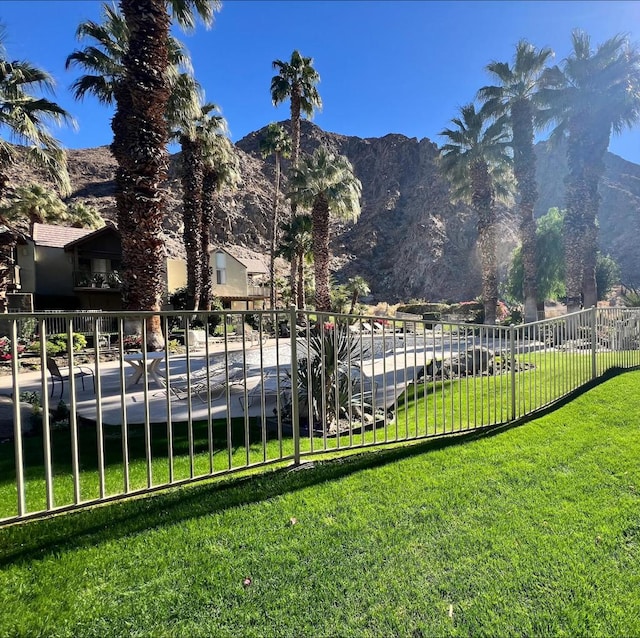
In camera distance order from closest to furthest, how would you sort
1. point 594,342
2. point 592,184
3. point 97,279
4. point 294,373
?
1. point 294,373
2. point 594,342
3. point 592,184
4. point 97,279

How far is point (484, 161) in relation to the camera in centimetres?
2248

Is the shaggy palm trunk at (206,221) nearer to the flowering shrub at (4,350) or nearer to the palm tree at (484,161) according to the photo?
the flowering shrub at (4,350)

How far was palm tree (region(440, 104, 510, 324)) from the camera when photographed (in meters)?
22.0

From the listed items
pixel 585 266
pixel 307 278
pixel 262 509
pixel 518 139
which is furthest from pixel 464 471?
pixel 307 278

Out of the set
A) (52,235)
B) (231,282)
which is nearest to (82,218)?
(52,235)

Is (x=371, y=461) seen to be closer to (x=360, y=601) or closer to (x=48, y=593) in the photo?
(x=360, y=601)

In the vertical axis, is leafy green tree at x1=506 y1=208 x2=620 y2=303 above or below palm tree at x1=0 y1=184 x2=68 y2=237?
below

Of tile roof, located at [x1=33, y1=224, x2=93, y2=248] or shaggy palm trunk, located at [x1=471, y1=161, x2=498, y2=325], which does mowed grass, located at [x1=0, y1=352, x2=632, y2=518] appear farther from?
tile roof, located at [x1=33, y1=224, x2=93, y2=248]

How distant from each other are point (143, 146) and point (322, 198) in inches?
409

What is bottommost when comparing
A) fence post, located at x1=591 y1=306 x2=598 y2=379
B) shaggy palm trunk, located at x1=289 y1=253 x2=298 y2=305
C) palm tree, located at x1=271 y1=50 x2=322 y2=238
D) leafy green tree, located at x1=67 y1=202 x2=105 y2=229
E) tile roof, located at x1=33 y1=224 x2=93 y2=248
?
fence post, located at x1=591 y1=306 x2=598 y2=379

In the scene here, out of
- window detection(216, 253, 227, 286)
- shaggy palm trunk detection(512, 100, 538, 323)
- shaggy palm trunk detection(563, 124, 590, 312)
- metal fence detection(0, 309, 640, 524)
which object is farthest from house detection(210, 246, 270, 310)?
metal fence detection(0, 309, 640, 524)

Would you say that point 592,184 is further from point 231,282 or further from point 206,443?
point 231,282

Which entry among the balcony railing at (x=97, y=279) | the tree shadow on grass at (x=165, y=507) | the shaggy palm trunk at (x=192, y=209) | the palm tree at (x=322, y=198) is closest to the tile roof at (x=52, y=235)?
the balcony railing at (x=97, y=279)

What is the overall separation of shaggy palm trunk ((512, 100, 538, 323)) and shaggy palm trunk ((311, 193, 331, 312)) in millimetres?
10475
